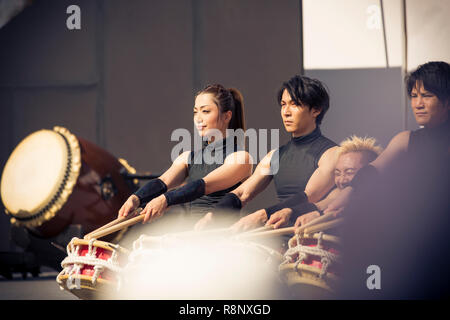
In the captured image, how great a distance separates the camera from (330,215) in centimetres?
121

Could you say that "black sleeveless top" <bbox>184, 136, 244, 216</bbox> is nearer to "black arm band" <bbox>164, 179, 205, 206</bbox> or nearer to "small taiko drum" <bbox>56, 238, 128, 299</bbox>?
"black arm band" <bbox>164, 179, 205, 206</bbox>

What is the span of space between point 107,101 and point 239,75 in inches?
35.5

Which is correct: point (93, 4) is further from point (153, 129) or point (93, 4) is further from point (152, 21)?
point (153, 129)

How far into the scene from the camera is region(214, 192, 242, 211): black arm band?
4.70ft

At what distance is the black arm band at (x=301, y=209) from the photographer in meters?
1.29

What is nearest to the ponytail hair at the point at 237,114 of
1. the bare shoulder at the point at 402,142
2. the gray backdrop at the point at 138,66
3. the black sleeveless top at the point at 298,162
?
the black sleeveless top at the point at 298,162

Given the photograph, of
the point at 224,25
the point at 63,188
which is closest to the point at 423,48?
the point at 63,188

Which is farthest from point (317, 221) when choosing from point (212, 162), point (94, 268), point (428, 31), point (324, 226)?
point (428, 31)

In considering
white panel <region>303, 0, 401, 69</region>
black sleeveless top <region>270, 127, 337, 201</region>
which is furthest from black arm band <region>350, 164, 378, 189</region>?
white panel <region>303, 0, 401, 69</region>

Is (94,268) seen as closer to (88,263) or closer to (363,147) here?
(88,263)

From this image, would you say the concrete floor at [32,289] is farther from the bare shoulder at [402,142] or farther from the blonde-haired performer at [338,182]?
the bare shoulder at [402,142]

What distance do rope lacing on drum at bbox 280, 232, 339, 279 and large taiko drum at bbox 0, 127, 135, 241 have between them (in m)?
1.57

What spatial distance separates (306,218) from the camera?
1.26m
